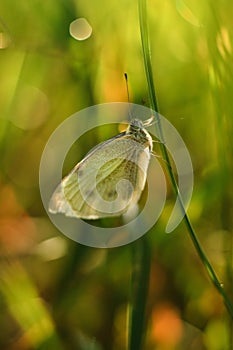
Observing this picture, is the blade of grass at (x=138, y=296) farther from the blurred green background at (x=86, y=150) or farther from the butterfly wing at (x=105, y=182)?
the butterfly wing at (x=105, y=182)

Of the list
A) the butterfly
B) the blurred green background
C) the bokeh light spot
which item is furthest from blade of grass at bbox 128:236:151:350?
the bokeh light spot

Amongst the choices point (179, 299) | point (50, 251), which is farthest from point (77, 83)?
point (179, 299)

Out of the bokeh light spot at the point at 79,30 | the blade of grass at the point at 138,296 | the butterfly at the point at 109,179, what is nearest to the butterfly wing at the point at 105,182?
the butterfly at the point at 109,179

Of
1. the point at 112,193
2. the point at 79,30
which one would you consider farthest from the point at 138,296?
the point at 79,30

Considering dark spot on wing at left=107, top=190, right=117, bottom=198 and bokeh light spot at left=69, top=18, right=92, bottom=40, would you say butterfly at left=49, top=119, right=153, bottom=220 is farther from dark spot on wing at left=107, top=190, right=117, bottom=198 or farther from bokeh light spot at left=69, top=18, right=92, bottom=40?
bokeh light spot at left=69, top=18, right=92, bottom=40

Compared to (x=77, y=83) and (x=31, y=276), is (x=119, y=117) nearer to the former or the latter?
(x=77, y=83)

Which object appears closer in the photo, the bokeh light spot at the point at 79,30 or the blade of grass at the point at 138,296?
the blade of grass at the point at 138,296
